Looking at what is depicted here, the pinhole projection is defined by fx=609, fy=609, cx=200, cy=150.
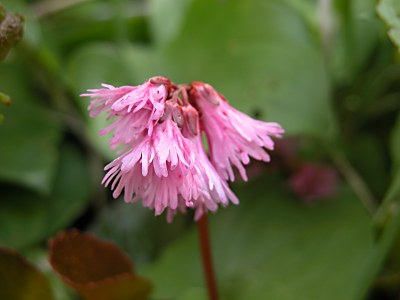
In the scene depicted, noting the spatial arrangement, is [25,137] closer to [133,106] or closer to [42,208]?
[42,208]

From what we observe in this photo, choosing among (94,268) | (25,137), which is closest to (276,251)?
(94,268)

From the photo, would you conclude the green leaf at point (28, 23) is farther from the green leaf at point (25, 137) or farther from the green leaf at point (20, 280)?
the green leaf at point (20, 280)

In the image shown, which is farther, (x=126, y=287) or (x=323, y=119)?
(x=323, y=119)

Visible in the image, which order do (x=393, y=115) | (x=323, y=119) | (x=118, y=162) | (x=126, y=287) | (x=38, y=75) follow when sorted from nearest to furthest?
1. (x=118, y=162)
2. (x=126, y=287)
3. (x=323, y=119)
4. (x=393, y=115)
5. (x=38, y=75)

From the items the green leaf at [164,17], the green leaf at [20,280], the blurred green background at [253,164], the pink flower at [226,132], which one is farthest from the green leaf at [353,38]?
the green leaf at [20,280]

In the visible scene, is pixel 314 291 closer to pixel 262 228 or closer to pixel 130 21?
pixel 262 228

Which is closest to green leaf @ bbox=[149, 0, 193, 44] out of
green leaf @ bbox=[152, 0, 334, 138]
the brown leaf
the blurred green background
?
the blurred green background

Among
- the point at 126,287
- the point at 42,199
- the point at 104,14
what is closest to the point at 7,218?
the point at 42,199
